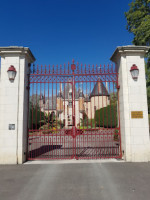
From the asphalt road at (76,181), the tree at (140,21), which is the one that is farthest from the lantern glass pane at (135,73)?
the tree at (140,21)

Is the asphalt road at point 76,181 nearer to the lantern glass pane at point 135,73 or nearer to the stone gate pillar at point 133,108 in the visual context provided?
the stone gate pillar at point 133,108

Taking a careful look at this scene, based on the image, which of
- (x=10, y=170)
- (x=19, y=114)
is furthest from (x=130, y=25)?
(x=10, y=170)

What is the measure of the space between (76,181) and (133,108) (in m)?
3.37

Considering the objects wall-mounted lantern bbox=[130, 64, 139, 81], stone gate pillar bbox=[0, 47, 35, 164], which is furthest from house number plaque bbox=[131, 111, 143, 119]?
stone gate pillar bbox=[0, 47, 35, 164]

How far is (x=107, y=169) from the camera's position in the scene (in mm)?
4582

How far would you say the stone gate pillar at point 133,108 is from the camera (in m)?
5.39

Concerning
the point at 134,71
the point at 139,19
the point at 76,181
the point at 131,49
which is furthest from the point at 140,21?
the point at 76,181

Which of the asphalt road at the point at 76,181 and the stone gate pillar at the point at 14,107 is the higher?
the stone gate pillar at the point at 14,107

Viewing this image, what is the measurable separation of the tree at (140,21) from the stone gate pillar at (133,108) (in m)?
5.52

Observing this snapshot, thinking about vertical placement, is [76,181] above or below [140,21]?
below

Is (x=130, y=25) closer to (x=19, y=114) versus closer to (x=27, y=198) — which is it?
(x=19, y=114)

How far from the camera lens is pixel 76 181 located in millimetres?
3707

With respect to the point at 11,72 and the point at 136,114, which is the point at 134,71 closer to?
the point at 136,114

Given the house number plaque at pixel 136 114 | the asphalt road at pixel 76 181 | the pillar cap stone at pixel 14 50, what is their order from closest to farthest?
the asphalt road at pixel 76 181, the house number plaque at pixel 136 114, the pillar cap stone at pixel 14 50
